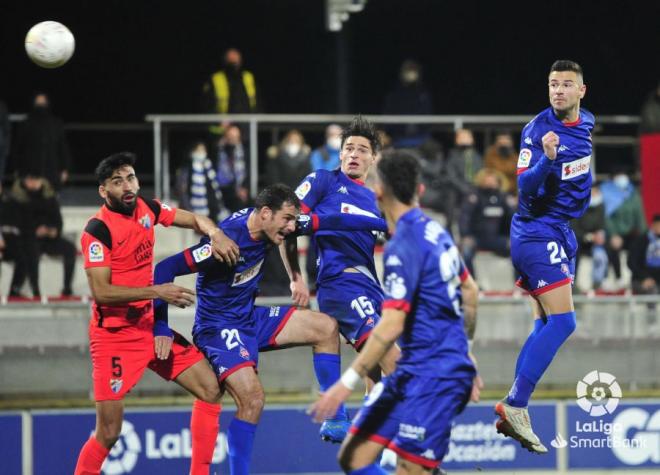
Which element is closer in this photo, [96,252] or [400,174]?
[400,174]

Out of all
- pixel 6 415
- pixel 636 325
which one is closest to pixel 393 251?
pixel 6 415

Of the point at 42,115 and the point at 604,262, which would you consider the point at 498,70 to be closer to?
the point at 604,262

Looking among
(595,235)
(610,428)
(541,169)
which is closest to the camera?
(541,169)

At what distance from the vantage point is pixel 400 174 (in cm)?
598

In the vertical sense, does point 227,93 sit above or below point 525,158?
above

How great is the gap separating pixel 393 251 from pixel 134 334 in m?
2.55

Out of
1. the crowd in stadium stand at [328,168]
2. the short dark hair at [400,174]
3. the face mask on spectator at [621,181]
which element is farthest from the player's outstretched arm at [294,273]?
the face mask on spectator at [621,181]

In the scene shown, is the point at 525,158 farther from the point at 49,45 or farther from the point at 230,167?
the point at 230,167

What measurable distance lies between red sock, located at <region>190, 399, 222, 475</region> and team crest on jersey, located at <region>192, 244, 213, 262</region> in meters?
1.01

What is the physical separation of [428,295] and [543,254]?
1.85m

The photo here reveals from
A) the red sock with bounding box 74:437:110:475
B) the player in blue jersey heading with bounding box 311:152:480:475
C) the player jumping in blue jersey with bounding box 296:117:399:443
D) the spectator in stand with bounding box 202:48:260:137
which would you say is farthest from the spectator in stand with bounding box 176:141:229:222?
Result: the player in blue jersey heading with bounding box 311:152:480:475

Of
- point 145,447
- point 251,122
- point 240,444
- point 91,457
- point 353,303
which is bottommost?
point 145,447

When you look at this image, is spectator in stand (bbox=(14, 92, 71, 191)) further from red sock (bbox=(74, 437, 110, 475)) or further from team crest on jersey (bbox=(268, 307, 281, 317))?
red sock (bbox=(74, 437, 110, 475))

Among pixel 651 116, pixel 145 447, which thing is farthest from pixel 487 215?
pixel 145 447
